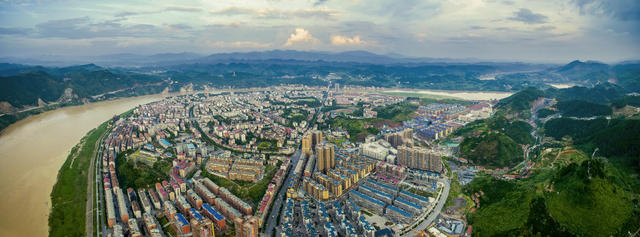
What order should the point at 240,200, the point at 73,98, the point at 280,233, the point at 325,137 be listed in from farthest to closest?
1. the point at 73,98
2. the point at 325,137
3. the point at 240,200
4. the point at 280,233

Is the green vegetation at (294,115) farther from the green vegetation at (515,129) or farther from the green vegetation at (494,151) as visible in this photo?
the green vegetation at (515,129)

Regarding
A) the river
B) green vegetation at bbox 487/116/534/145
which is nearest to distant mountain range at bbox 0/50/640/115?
the river

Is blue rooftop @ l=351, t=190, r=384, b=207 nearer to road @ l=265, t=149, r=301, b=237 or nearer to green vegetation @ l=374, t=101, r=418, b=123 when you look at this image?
road @ l=265, t=149, r=301, b=237

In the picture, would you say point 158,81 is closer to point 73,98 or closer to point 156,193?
point 73,98

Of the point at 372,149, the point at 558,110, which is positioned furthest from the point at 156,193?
the point at 558,110

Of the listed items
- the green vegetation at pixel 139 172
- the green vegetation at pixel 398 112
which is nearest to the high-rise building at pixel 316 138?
the green vegetation at pixel 139 172

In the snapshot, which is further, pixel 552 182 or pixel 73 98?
pixel 73 98
